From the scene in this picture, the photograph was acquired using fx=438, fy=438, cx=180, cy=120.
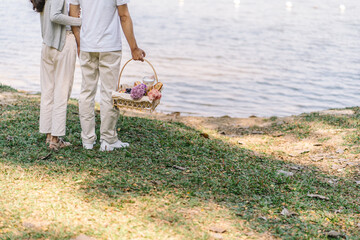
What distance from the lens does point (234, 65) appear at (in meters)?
15.7

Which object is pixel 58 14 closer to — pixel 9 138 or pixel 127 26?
pixel 127 26

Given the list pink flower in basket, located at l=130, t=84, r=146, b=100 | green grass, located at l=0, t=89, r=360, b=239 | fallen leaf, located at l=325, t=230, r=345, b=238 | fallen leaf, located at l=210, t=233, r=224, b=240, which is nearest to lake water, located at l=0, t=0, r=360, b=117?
green grass, located at l=0, t=89, r=360, b=239

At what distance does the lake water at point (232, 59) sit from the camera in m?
12.0

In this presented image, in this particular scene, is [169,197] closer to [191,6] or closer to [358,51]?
[358,51]

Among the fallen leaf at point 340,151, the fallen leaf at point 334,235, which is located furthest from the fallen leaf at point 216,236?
the fallen leaf at point 340,151

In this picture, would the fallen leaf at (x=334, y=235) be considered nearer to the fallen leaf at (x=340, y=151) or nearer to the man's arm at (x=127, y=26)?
the man's arm at (x=127, y=26)

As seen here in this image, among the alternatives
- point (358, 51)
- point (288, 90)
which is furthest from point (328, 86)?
point (358, 51)

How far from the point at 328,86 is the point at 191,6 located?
21.2 meters

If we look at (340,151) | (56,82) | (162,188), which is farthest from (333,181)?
(56,82)

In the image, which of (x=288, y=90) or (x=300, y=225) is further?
(x=288, y=90)

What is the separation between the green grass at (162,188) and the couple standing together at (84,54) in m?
0.34

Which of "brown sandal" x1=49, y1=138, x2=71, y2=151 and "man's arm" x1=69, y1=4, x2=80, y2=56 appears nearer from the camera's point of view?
"man's arm" x1=69, y1=4, x2=80, y2=56

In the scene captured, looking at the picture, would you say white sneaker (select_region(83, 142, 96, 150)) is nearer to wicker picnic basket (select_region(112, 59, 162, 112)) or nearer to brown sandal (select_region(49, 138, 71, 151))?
brown sandal (select_region(49, 138, 71, 151))

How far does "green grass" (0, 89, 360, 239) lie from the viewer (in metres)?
3.67
